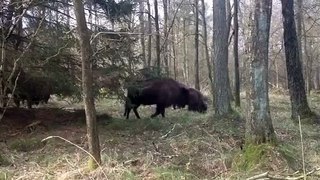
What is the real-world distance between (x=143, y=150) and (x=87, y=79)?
2260mm

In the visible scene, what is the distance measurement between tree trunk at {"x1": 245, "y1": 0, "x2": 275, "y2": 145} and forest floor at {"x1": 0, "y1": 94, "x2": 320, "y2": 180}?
1.12ft

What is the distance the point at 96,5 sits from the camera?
40.4 feet

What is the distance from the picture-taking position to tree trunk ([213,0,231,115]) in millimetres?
12625

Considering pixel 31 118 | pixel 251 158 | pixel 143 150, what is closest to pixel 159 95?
pixel 31 118

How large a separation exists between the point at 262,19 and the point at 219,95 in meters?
5.52

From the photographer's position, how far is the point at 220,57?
506 inches

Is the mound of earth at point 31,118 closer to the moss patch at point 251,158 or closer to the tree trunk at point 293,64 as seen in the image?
the moss patch at point 251,158

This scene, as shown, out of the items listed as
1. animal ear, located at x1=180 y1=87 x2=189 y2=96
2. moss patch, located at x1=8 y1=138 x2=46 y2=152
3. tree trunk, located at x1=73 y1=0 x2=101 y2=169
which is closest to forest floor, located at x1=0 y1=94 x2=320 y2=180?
moss patch, located at x1=8 y1=138 x2=46 y2=152

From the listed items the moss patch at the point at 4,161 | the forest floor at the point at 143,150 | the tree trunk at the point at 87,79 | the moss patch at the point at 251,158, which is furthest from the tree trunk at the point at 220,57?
the moss patch at the point at 4,161

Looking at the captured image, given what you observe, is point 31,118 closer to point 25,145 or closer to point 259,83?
point 25,145

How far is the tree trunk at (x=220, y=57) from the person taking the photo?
12.6 metres

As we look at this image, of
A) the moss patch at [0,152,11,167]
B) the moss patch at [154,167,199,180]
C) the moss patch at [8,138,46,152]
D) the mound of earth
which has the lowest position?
the moss patch at [154,167,199,180]

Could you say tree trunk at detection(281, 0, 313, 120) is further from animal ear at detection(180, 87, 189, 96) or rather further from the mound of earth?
the mound of earth

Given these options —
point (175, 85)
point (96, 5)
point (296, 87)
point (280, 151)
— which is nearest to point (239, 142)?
point (280, 151)
